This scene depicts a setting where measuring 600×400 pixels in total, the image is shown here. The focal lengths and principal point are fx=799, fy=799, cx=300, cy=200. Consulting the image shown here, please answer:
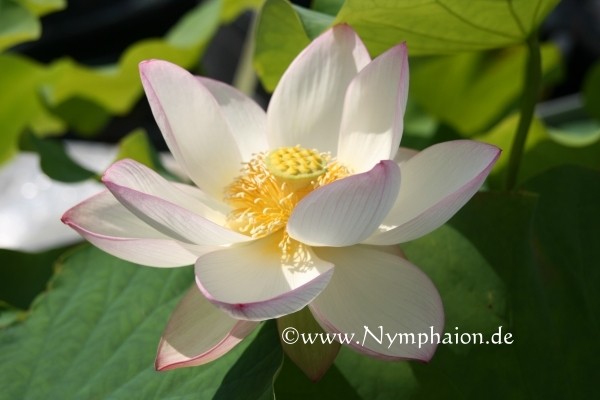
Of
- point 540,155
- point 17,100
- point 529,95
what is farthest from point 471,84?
point 17,100

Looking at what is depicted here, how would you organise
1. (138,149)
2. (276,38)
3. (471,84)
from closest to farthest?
1. (276,38)
2. (138,149)
3. (471,84)

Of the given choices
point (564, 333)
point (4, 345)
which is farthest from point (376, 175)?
point (4, 345)

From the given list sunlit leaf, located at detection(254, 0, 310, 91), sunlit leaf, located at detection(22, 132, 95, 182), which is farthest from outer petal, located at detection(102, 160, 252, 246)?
sunlit leaf, located at detection(22, 132, 95, 182)

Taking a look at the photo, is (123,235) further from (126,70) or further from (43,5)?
(126,70)

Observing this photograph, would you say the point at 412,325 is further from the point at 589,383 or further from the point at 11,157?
the point at 11,157

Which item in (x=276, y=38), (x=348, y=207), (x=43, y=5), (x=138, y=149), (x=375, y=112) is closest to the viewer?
(x=348, y=207)

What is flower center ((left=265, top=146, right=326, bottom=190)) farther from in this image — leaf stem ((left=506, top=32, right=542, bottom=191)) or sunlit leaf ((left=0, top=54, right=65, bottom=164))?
sunlit leaf ((left=0, top=54, right=65, bottom=164))
